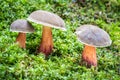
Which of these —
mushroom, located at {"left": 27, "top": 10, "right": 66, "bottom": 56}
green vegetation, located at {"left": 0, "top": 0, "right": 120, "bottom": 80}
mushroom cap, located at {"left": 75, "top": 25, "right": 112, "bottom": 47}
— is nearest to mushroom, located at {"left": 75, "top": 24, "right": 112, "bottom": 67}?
mushroom cap, located at {"left": 75, "top": 25, "right": 112, "bottom": 47}

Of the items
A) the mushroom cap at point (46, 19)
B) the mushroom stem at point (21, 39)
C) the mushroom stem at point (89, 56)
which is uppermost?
the mushroom cap at point (46, 19)

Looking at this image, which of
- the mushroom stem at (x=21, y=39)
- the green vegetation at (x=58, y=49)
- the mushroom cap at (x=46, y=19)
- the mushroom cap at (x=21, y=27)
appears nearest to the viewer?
the green vegetation at (x=58, y=49)

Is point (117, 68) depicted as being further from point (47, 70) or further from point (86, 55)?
point (47, 70)

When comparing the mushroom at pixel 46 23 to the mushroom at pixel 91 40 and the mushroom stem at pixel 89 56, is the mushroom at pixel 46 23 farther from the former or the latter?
the mushroom stem at pixel 89 56

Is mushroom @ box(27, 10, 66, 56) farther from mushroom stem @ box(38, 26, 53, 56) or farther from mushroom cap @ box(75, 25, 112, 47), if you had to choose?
mushroom cap @ box(75, 25, 112, 47)

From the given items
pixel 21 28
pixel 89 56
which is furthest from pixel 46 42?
pixel 89 56

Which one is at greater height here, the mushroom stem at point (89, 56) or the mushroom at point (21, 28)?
the mushroom at point (21, 28)

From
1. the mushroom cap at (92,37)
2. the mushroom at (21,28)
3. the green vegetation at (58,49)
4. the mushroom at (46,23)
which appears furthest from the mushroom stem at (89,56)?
the mushroom at (21,28)
